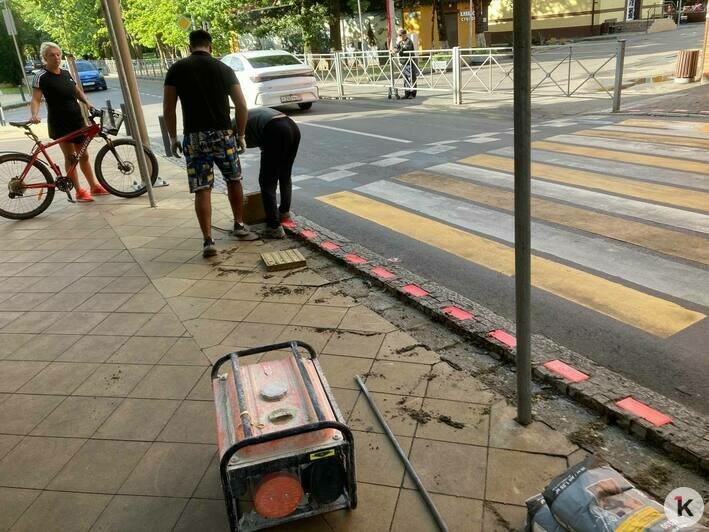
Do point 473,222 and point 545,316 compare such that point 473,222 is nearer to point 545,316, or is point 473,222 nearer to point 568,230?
point 568,230

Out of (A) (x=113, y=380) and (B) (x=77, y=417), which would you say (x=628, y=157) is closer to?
(A) (x=113, y=380)

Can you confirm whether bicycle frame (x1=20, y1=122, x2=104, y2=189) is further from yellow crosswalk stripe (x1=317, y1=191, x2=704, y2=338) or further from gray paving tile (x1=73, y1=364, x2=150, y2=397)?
gray paving tile (x1=73, y1=364, x2=150, y2=397)

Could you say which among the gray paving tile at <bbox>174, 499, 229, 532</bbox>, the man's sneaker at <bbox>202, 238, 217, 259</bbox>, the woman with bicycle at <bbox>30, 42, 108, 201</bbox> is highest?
the woman with bicycle at <bbox>30, 42, 108, 201</bbox>

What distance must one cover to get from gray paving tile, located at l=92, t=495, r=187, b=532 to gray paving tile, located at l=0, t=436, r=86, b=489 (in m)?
0.44

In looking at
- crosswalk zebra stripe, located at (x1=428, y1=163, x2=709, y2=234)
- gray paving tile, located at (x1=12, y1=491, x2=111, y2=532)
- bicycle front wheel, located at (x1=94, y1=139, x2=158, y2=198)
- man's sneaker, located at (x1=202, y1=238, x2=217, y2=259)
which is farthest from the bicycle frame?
gray paving tile, located at (x1=12, y1=491, x2=111, y2=532)

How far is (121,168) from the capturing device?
Answer: 8.09 meters

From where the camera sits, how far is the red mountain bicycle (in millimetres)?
7289

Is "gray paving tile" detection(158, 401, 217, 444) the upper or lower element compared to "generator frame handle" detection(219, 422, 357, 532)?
lower

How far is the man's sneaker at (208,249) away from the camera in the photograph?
5.57 metres

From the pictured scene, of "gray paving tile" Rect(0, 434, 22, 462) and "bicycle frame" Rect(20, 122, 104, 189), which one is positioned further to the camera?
"bicycle frame" Rect(20, 122, 104, 189)

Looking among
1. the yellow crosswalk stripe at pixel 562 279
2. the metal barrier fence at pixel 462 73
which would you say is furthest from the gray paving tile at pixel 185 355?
the metal barrier fence at pixel 462 73

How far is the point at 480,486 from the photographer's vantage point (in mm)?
2574

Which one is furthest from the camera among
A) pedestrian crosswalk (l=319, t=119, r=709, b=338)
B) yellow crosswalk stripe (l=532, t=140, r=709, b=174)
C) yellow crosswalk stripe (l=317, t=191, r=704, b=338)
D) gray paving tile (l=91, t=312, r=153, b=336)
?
yellow crosswalk stripe (l=532, t=140, r=709, b=174)

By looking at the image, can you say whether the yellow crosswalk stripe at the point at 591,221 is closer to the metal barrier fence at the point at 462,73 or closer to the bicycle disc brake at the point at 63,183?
the bicycle disc brake at the point at 63,183
